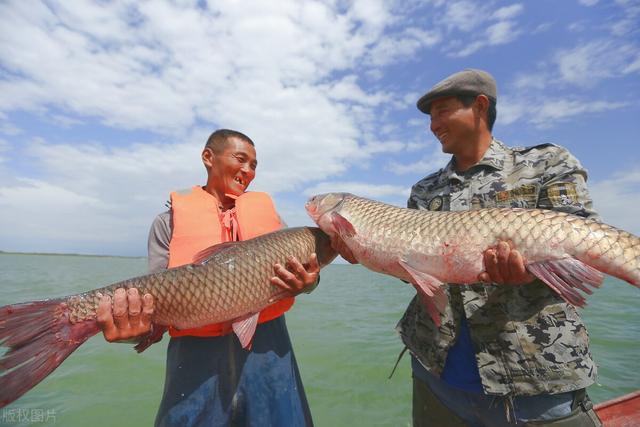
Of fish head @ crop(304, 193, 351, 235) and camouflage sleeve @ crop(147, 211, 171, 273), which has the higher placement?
fish head @ crop(304, 193, 351, 235)

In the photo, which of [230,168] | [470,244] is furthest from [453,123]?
[230,168]

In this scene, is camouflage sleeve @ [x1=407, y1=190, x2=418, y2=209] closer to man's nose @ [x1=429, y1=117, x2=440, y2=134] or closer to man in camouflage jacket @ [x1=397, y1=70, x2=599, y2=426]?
man in camouflage jacket @ [x1=397, y1=70, x2=599, y2=426]

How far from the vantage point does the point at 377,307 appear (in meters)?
18.1

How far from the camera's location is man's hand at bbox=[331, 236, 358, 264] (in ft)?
10.9

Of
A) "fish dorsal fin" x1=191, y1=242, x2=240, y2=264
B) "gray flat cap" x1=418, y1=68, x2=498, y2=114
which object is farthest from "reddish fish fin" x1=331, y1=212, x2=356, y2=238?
"gray flat cap" x1=418, y1=68, x2=498, y2=114

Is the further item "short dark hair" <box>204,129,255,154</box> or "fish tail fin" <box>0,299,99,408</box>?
"short dark hair" <box>204,129,255,154</box>

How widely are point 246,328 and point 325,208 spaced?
4.39ft

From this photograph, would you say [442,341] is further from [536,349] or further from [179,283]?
[179,283]

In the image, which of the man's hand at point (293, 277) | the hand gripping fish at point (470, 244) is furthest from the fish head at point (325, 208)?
the man's hand at point (293, 277)

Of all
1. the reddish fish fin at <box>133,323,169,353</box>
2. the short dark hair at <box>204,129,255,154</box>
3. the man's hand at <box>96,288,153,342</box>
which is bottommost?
the reddish fish fin at <box>133,323,169,353</box>

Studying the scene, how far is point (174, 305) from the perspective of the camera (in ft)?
8.83

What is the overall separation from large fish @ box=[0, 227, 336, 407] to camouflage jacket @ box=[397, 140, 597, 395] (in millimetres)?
1266

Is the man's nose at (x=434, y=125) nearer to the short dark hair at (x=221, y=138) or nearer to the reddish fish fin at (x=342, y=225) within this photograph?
A: the reddish fish fin at (x=342, y=225)

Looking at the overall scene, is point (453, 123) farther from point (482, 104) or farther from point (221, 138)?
point (221, 138)
